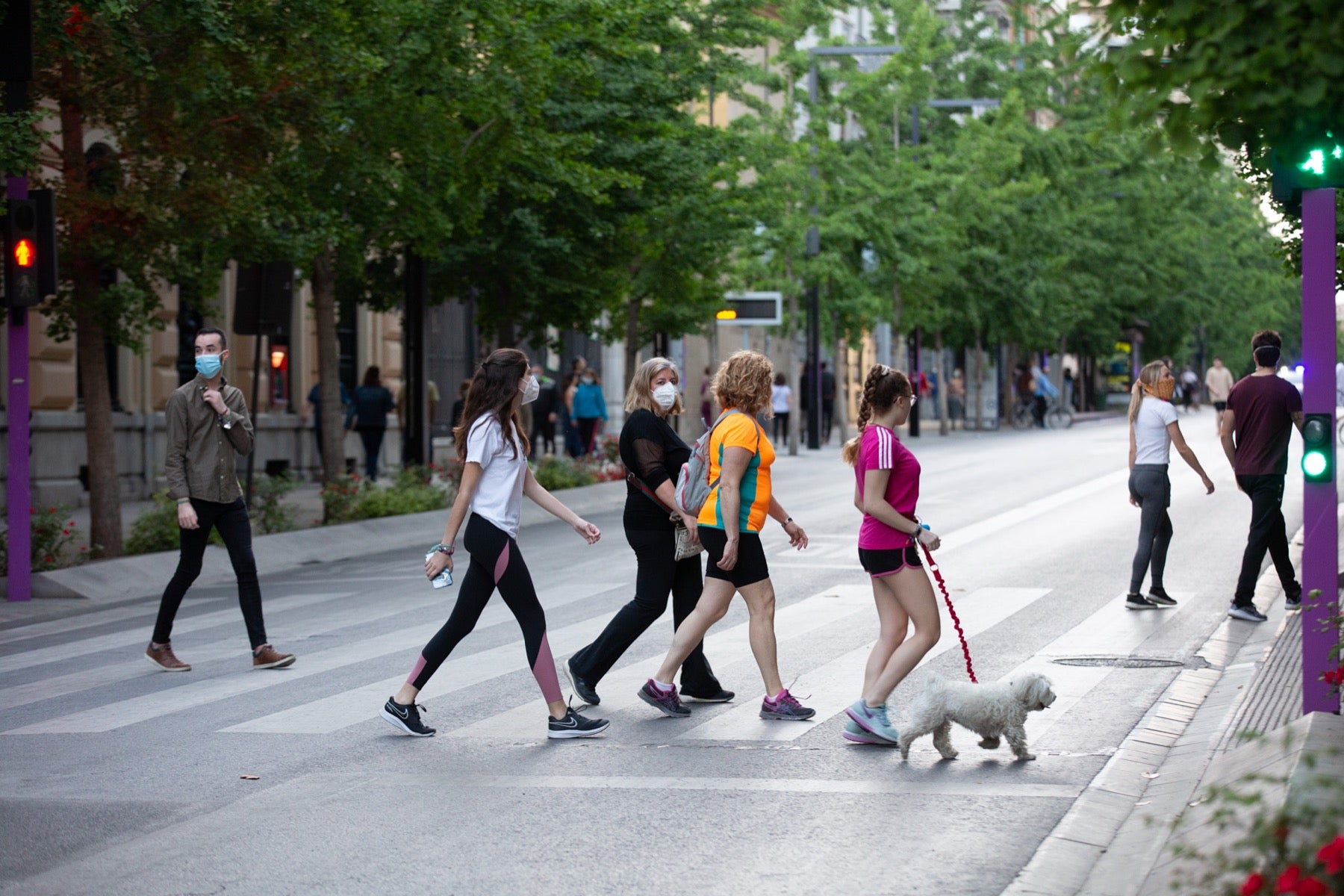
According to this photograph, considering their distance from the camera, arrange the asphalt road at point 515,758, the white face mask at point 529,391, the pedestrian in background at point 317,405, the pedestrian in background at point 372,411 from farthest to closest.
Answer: the pedestrian in background at point 317,405 < the pedestrian in background at point 372,411 < the white face mask at point 529,391 < the asphalt road at point 515,758

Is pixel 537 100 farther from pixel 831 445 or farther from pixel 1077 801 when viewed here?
pixel 831 445

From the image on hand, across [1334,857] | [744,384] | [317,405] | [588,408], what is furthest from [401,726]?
[588,408]

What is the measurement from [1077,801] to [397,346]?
92.0 feet

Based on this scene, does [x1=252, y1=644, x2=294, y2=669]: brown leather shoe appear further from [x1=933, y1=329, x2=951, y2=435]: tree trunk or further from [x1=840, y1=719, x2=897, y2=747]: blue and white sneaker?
[x1=933, y1=329, x2=951, y2=435]: tree trunk

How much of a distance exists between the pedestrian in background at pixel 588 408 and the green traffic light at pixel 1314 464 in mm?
23415

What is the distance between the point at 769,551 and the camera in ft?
53.5

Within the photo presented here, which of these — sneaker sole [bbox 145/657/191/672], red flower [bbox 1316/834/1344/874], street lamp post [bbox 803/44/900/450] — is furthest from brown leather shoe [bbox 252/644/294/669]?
street lamp post [bbox 803/44/900/450]

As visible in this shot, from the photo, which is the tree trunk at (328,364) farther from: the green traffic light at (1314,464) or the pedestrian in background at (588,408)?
the green traffic light at (1314,464)

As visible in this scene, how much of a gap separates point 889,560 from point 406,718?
7.39 ft

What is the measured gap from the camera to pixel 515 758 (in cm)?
748

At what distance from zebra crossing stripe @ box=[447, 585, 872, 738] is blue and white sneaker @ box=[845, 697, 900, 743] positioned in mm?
1464

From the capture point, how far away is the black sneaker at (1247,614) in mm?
11320

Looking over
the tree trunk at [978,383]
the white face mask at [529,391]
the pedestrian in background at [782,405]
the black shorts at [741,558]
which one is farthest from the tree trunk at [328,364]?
the tree trunk at [978,383]

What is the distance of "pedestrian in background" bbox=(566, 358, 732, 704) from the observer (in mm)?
8336
